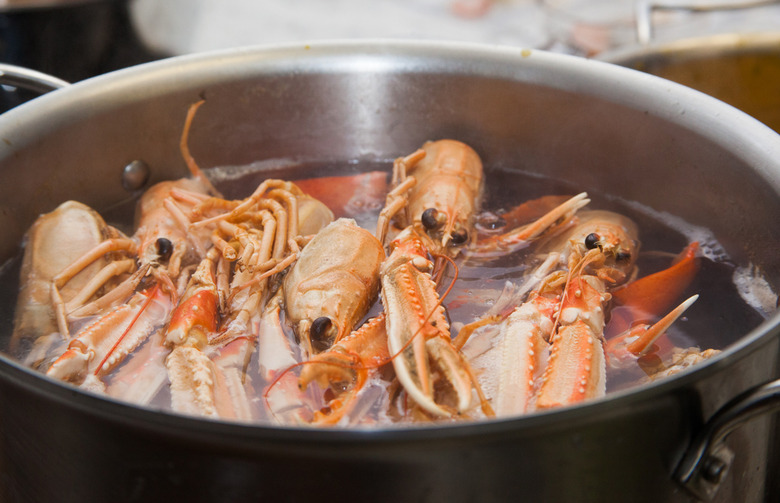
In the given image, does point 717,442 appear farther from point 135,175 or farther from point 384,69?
point 135,175

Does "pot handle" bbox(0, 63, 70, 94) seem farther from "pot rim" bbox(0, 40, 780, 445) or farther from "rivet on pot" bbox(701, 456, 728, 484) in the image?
"rivet on pot" bbox(701, 456, 728, 484)

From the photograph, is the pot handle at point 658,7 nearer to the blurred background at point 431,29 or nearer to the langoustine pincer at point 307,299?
the blurred background at point 431,29

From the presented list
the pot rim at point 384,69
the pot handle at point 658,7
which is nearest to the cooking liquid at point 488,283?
the pot rim at point 384,69

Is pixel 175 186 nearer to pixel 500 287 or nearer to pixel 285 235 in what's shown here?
pixel 285 235

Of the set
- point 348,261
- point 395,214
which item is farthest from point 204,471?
point 395,214

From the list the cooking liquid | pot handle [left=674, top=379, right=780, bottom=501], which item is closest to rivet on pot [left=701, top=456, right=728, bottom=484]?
pot handle [left=674, top=379, right=780, bottom=501]
